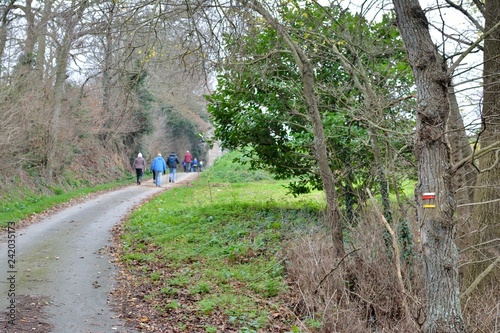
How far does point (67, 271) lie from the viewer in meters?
8.93

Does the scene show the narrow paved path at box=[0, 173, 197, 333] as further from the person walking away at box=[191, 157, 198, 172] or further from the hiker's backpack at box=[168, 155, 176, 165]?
the person walking away at box=[191, 157, 198, 172]

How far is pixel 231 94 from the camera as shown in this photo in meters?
13.2

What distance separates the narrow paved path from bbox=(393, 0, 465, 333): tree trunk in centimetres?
393

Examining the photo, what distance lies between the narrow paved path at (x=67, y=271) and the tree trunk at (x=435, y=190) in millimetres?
3930

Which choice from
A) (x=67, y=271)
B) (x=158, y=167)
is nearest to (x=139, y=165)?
(x=158, y=167)

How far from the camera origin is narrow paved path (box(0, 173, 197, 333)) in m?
6.71

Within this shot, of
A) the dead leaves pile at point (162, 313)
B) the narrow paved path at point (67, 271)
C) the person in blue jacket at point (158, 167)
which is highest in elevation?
the person in blue jacket at point (158, 167)

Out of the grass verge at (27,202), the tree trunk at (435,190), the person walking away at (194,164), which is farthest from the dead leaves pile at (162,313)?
the person walking away at (194,164)

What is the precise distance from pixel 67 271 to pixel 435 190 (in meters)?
6.78

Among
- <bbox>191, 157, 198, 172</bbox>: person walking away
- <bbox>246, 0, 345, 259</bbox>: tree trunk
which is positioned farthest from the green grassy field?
<bbox>191, 157, 198, 172</bbox>: person walking away

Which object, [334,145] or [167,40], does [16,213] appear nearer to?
[167,40]

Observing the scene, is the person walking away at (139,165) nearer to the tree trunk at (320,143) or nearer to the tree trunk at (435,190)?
the tree trunk at (320,143)

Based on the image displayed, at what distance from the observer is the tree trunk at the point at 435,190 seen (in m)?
4.46

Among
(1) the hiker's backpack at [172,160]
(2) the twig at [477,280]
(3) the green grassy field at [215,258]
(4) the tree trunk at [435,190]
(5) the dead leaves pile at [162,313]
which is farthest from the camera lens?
(1) the hiker's backpack at [172,160]
